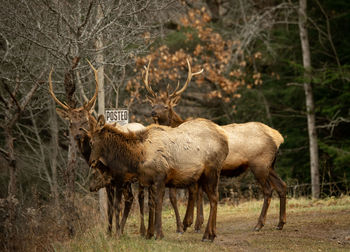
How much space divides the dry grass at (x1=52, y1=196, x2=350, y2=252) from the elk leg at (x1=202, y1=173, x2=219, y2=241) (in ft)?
0.50

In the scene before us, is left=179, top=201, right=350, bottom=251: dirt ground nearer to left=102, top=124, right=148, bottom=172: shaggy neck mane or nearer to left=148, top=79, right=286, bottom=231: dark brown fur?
left=148, top=79, right=286, bottom=231: dark brown fur

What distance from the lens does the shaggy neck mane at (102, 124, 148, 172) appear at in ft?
29.0

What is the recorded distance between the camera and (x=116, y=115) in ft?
35.7

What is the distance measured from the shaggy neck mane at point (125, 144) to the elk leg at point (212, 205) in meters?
1.20

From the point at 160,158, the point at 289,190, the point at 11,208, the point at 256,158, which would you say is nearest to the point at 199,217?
the point at 256,158

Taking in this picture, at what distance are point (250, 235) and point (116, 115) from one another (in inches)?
137

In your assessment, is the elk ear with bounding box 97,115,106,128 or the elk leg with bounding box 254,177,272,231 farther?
the elk leg with bounding box 254,177,272,231

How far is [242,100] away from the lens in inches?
850

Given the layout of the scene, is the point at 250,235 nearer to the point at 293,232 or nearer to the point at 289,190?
the point at 293,232

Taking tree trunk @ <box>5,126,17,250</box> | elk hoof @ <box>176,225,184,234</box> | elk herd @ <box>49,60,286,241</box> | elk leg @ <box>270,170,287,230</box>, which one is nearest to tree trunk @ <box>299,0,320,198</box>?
elk leg @ <box>270,170,287,230</box>

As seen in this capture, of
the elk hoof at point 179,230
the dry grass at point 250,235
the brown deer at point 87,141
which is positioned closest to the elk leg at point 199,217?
the dry grass at point 250,235

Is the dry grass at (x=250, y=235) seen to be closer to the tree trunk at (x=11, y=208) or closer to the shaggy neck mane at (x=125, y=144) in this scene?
the shaggy neck mane at (x=125, y=144)

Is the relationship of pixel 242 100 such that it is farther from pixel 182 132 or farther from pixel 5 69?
pixel 182 132

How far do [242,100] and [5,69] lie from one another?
34.4 ft
